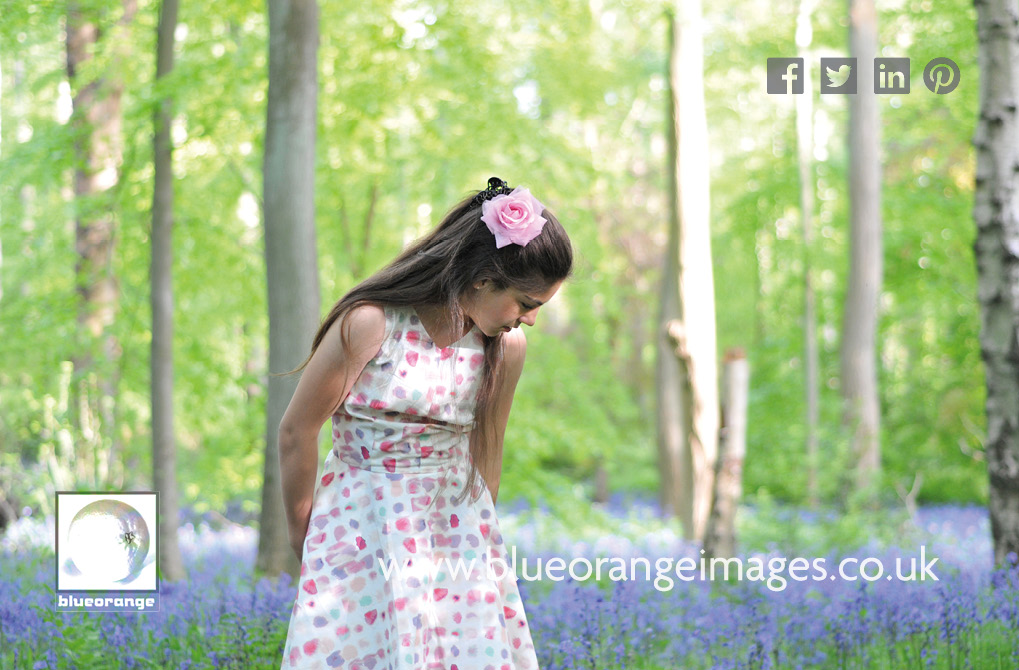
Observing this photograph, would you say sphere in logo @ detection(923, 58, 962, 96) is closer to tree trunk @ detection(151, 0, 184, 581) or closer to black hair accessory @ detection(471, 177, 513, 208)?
tree trunk @ detection(151, 0, 184, 581)

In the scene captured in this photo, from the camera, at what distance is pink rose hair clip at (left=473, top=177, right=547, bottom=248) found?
220 centimetres

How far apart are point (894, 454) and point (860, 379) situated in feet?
11.3

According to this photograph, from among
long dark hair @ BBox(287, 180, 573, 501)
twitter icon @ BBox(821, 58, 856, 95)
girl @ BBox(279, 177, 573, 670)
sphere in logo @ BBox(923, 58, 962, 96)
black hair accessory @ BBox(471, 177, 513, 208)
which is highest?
twitter icon @ BBox(821, 58, 856, 95)

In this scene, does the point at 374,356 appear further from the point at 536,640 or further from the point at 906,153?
the point at 906,153

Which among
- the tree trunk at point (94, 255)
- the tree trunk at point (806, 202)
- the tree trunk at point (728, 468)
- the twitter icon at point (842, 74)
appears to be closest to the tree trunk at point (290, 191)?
the tree trunk at point (94, 255)

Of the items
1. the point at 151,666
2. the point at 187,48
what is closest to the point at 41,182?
the point at 187,48

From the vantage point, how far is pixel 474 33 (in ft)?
26.5

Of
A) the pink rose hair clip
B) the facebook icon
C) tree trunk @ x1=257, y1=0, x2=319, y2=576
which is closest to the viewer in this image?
the pink rose hair clip

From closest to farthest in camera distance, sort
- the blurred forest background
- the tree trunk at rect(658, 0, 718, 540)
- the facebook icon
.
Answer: the blurred forest background
the tree trunk at rect(658, 0, 718, 540)
the facebook icon

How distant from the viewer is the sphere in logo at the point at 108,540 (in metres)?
3.85

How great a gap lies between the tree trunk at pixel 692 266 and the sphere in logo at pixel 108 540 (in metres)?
4.76

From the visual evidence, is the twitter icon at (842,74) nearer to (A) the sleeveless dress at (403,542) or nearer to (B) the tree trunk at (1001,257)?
Result: (B) the tree trunk at (1001,257)

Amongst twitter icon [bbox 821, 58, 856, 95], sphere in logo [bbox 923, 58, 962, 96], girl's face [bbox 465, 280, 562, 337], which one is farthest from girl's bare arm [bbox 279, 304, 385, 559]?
sphere in logo [bbox 923, 58, 962, 96]

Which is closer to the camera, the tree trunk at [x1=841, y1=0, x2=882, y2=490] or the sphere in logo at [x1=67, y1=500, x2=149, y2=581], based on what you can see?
the sphere in logo at [x1=67, y1=500, x2=149, y2=581]
